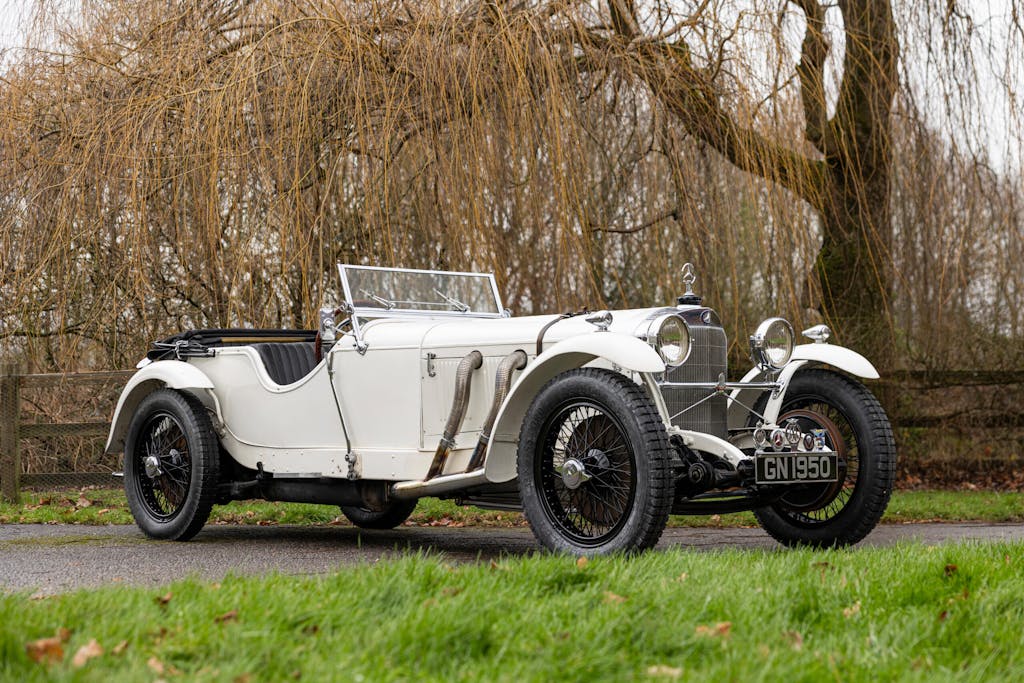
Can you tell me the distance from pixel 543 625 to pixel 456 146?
5060 mm

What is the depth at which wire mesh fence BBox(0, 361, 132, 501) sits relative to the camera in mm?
9664

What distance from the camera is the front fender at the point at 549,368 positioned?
5086 mm

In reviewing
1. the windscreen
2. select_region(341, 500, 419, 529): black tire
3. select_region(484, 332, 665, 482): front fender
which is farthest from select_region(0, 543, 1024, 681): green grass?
select_region(341, 500, 419, 529): black tire

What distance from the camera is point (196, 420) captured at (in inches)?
270

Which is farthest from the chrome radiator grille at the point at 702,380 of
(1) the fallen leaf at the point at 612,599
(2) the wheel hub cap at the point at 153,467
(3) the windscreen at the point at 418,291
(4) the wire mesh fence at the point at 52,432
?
(4) the wire mesh fence at the point at 52,432

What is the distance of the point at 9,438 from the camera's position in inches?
380

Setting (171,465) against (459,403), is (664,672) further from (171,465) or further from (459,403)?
(171,465)

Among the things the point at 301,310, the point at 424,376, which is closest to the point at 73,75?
the point at 301,310

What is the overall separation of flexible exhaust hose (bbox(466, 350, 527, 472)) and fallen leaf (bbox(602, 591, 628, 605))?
2.02 metres

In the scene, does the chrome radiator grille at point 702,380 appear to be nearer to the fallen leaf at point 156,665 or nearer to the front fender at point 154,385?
the front fender at point 154,385

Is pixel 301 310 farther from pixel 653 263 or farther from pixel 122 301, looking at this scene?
pixel 653 263

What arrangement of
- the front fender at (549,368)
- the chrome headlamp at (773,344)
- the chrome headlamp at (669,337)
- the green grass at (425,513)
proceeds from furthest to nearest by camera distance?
the green grass at (425,513) → the chrome headlamp at (773,344) → the chrome headlamp at (669,337) → the front fender at (549,368)

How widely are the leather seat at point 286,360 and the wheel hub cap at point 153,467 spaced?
906 millimetres

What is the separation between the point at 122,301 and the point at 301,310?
1.43 m
